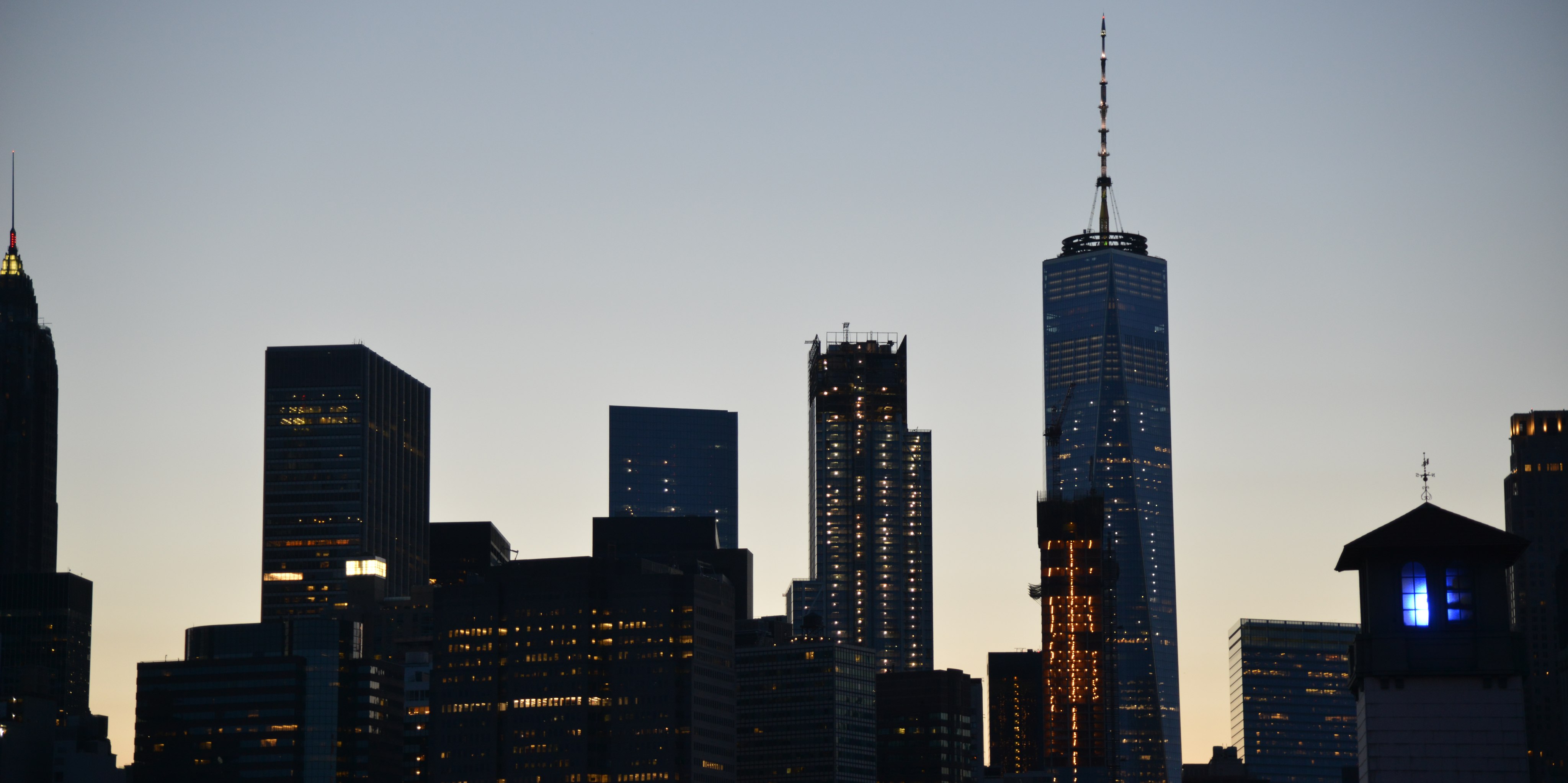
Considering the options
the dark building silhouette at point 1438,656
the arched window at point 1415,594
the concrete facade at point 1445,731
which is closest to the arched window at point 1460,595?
the dark building silhouette at point 1438,656

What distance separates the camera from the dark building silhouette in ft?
334

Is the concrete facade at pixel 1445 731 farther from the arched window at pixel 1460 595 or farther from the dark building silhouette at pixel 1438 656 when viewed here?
the arched window at pixel 1460 595

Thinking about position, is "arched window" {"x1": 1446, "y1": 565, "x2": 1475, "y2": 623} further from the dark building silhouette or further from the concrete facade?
the concrete facade

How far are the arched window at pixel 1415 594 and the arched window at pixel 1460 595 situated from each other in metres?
0.94

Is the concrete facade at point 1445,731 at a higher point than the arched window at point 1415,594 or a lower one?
lower

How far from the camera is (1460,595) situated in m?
104

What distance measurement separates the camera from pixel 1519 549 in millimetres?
103125

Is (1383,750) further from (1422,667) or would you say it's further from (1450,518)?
(1450,518)

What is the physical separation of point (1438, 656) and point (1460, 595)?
289 centimetres

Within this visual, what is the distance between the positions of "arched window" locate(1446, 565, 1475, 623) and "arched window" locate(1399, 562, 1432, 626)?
0.94 m

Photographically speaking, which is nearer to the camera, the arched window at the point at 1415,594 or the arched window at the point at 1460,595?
the arched window at the point at 1460,595

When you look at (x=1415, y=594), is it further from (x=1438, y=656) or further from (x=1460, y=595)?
(x=1438, y=656)

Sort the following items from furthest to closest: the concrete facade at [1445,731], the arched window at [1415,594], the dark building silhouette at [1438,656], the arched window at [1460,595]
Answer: the arched window at [1415,594], the arched window at [1460,595], the dark building silhouette at [1438,656], the concrete facade at [1445,731]

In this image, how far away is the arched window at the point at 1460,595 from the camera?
103938mm
